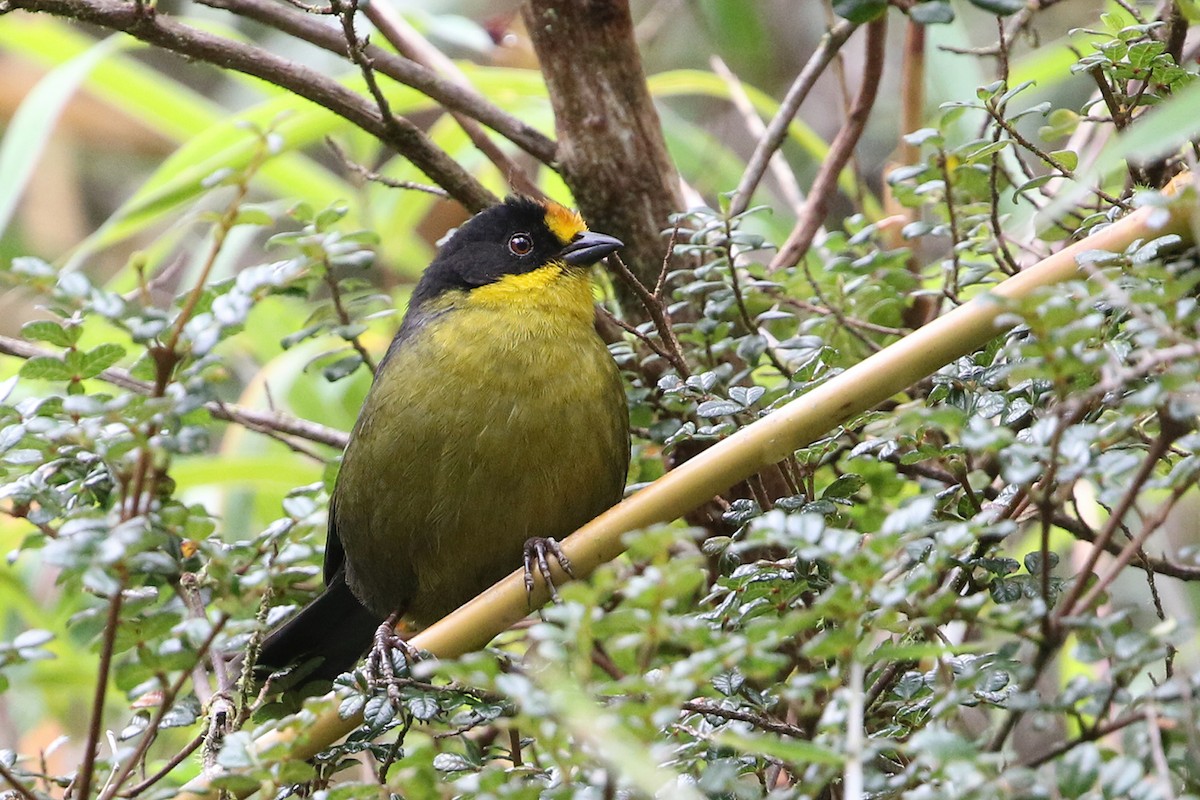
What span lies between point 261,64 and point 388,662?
110 cm

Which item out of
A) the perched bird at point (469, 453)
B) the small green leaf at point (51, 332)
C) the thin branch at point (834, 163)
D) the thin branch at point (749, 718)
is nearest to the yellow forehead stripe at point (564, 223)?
the perched bird at point (469, 453)

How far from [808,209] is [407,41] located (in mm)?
924

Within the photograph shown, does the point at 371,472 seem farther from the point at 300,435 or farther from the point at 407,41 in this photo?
the point at 407,41

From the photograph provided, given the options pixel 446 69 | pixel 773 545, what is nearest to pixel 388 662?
pixel 773 545

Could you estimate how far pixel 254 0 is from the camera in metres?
2.32

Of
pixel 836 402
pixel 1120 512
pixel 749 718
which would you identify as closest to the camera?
pixel 1120 512

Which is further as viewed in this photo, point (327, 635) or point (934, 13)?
point (327, 635)

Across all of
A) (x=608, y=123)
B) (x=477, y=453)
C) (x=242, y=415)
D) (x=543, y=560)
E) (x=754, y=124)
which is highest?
(x=608, y=123)

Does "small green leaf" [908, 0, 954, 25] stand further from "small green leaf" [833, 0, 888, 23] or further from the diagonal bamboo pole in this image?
the diagonal bamboo pole

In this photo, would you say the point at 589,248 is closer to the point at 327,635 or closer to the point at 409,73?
the point at 409,73

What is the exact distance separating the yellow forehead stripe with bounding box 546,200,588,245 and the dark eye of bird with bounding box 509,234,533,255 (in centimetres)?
5

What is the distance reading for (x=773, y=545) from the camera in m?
1.72

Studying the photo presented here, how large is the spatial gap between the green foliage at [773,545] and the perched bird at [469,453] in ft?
0.33

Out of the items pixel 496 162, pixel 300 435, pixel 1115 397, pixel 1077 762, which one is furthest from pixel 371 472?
pixel 1077 762
